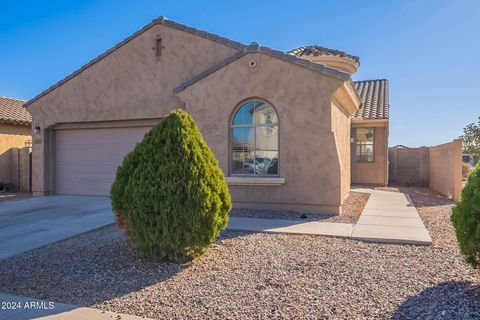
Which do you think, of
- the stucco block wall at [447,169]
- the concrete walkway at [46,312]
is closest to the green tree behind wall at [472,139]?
the stucco block wall at [447,169]

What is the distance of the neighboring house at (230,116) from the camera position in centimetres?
1067

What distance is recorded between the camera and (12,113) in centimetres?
2198

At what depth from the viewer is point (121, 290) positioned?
515 cm

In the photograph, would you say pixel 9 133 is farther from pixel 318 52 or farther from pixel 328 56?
pixel 328 56

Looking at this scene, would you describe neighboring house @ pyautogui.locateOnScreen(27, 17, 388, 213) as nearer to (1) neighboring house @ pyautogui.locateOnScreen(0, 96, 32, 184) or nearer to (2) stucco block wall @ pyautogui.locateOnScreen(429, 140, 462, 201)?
(2) stucco block wall @ pyautogui.locateOnScreen(429, 140, 462, 201)

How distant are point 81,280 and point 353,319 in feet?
12.7

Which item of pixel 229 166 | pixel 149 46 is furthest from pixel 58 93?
pixel 229 166

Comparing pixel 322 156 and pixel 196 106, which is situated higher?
pixel 196 106

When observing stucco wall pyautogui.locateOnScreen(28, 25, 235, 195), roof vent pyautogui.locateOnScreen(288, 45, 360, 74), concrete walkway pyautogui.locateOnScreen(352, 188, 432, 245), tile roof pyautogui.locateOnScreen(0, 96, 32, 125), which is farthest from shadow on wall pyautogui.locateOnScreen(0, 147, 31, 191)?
concrete walkway pyautogui.locateOnScreen(352, 188, 432, 245)

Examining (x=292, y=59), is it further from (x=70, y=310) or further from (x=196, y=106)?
(x=70, y=310)

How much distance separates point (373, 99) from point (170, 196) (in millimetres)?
18060

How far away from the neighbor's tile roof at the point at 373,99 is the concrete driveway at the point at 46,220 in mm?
13116

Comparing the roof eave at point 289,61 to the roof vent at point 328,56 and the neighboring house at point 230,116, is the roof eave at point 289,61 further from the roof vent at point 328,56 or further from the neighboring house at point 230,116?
the roof vent at point 328,56

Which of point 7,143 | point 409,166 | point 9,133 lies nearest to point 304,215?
point 409,166
